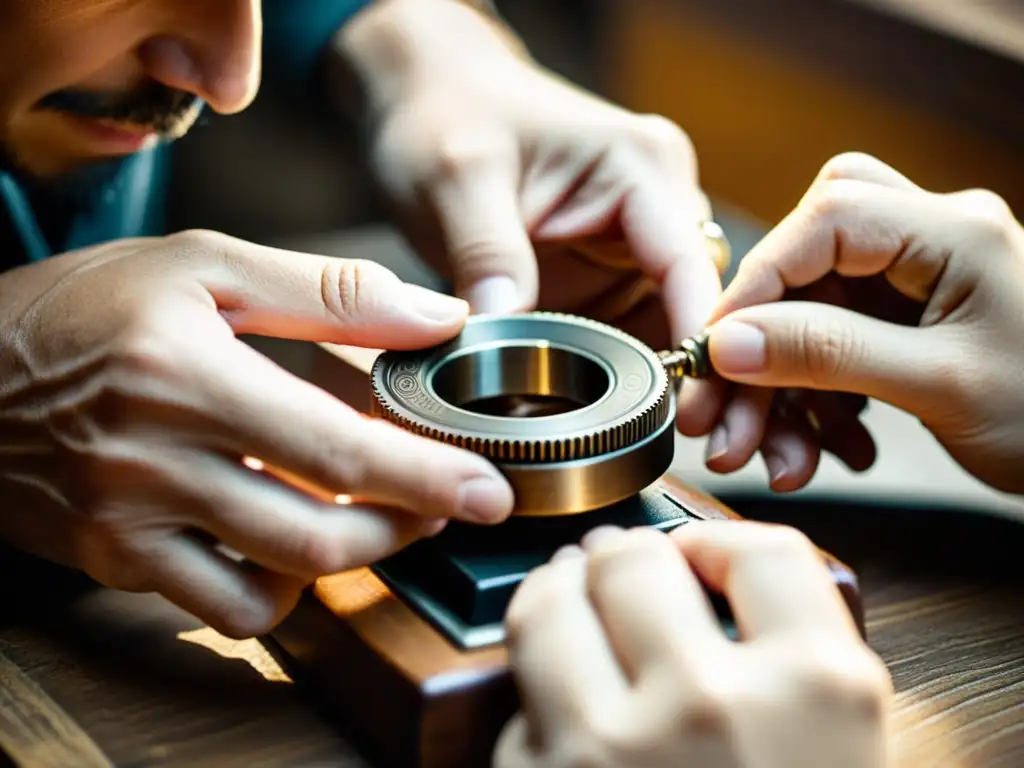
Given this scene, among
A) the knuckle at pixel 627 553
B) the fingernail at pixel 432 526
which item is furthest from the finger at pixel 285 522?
the knuckle at pixel 627 553

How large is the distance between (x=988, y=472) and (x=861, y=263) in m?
0.18

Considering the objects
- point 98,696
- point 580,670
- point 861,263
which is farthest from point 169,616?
point 861,263

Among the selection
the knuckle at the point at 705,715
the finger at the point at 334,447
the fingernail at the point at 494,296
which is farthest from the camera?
the fingernail at the point at 494,296

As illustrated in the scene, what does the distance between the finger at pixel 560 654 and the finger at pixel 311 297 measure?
20 centimetres

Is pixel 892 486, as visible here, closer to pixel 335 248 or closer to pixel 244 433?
pixel 244 433

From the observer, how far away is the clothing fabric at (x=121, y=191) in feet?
4.33

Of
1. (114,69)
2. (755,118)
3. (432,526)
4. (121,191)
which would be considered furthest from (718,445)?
(755,118)

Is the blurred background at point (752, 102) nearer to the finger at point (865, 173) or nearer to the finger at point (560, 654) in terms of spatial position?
the finger at point (865, 173)

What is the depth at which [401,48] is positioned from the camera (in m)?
1.37

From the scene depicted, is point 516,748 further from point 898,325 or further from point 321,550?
point 898,325

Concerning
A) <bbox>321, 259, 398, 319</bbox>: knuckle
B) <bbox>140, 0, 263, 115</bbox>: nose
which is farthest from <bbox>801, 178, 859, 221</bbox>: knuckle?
<bbox>140, 0, 263, 115</bbox>: nose

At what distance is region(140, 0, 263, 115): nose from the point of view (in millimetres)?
996

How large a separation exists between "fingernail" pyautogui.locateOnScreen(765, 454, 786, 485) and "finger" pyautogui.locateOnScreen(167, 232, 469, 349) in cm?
34

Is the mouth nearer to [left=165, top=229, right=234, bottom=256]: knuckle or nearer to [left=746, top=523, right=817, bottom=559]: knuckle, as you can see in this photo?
[left=165, top=229, right=234, bottom=256]: knuckle
